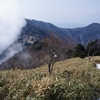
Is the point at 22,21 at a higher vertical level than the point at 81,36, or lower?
higher

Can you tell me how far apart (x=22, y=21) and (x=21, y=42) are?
47.2 metres

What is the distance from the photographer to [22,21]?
177 metres

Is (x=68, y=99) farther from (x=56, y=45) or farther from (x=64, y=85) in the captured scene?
(x=56, y=45)

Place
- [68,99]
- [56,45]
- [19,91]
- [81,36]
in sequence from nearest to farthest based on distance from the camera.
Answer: [68,99]
[19,91]
[56,45]
[81,36]

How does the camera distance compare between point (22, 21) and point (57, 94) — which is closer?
point (57, 94)

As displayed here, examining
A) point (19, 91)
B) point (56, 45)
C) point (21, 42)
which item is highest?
point (21, 42)

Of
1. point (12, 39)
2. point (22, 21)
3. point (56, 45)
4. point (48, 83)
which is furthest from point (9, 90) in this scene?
point (22, 21)

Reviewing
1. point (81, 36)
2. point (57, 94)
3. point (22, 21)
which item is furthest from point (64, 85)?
point (81, 36)

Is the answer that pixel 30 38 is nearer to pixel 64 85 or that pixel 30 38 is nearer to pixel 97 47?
pixel 97 47

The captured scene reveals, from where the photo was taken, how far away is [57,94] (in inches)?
207

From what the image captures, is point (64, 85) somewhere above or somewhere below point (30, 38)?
below

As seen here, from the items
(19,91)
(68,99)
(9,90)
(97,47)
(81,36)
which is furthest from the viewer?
(81,36)

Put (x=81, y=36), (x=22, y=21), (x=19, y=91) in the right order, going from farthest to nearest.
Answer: (x=81, y=36)
(x=22, y=21)
(x=19, y=91)

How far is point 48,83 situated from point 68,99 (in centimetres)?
63
